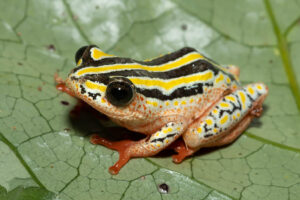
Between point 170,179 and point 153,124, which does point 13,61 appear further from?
point 170,179

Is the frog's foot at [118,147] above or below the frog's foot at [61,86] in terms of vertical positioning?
below

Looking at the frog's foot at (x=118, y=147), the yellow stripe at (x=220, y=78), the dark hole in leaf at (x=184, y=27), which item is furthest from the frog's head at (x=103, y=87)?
the dark hole in leaf at (x=184, y=27)

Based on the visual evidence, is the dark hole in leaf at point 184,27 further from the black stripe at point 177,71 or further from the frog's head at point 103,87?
the frog's head at point 103,87

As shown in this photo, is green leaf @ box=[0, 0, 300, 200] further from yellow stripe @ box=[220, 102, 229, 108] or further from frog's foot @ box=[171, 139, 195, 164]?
yellow stripe @ box=[220, 102, 229, 108]

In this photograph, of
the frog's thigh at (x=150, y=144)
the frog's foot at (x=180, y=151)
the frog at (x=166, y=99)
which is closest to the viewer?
the frog at (x=166, y=99)

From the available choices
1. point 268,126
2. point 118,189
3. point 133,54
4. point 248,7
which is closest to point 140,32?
point 133,54

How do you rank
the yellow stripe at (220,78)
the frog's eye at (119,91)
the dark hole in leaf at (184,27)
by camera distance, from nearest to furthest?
1. the frog's eye at (119,91)
2. the yellow stripe at (220,78)
3. the dark hole in leaf at (184,27)

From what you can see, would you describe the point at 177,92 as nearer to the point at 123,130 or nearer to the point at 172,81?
the point at 172,81
